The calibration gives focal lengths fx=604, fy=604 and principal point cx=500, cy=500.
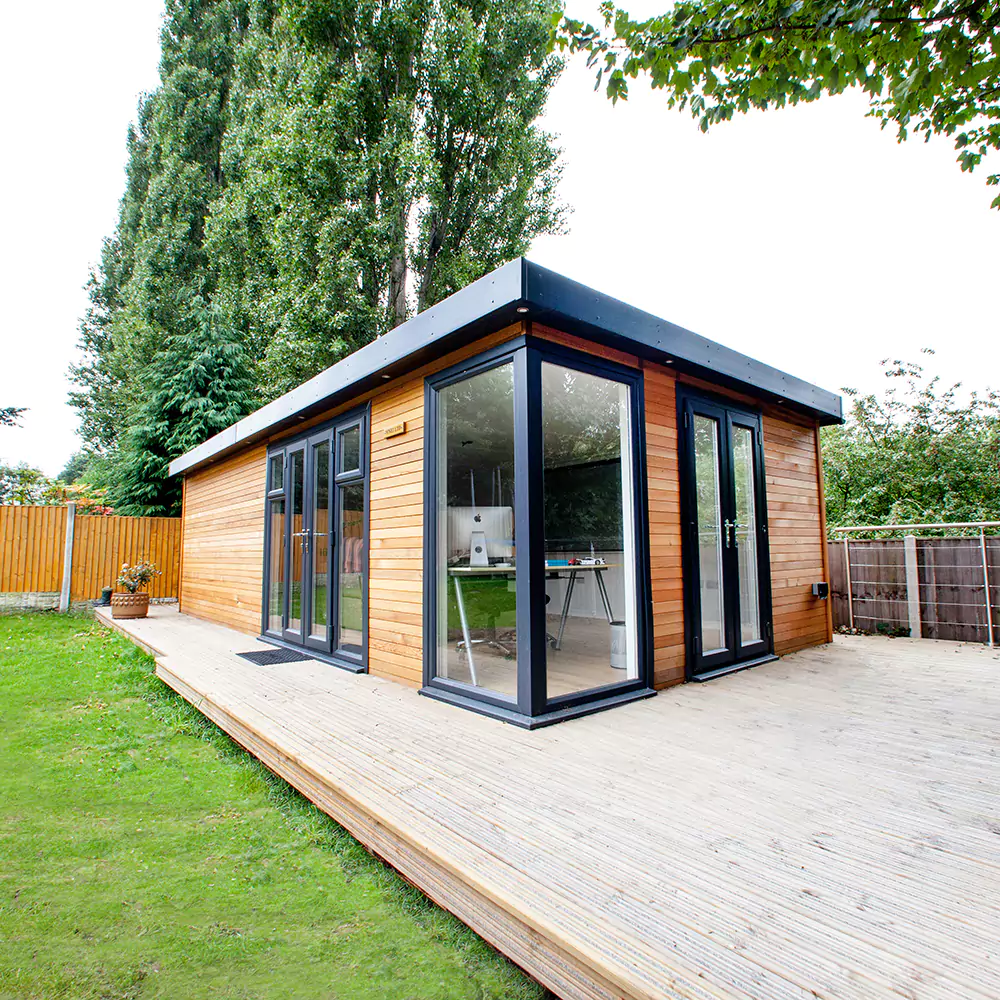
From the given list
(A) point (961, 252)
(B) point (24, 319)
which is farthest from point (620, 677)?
(B) point (24, 319)

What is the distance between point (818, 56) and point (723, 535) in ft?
9.06

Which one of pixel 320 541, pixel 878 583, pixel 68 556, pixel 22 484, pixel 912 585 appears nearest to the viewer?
pixel 320 541

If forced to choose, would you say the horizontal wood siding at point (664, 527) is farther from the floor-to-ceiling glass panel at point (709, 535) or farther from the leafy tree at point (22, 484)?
the leafy tree at point (22, 484)

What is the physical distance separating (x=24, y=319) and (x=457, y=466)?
2154 centimetres

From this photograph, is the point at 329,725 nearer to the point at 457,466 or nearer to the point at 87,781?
the point at 87,781

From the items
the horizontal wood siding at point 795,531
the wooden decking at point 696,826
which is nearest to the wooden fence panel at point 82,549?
the wooden decking at point 696,826

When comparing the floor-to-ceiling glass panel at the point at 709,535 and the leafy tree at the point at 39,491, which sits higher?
the leafy tree at the point at 39,491

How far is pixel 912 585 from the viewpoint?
580 cm

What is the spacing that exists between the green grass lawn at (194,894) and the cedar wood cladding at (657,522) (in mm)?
1232

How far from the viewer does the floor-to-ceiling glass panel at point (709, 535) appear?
13.2ft

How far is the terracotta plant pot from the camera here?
7.87 meters

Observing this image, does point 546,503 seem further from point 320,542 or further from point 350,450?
point 320,542

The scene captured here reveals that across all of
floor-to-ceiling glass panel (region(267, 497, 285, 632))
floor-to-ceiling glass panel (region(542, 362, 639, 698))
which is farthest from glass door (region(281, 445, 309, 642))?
floor-to-ceiling glass panel (region(542, 362, 639, 698))

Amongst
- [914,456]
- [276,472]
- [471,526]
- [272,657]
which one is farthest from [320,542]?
[914,456]
